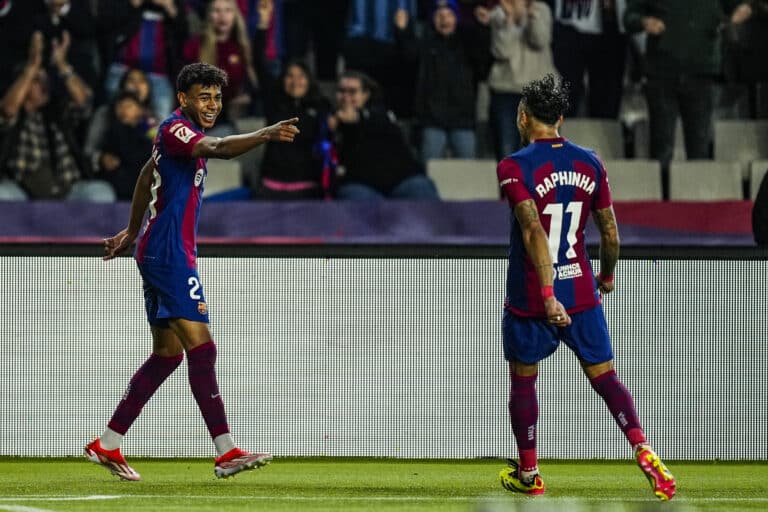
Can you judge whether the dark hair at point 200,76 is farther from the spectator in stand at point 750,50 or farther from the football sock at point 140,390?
the spectator in stand at point 750,50

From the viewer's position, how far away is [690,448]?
8.22m

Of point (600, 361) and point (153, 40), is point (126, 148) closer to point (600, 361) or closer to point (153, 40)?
point (153, 40)

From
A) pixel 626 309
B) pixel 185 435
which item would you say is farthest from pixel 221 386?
pixel 626 309

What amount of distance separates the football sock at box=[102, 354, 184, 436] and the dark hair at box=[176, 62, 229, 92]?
1253mm

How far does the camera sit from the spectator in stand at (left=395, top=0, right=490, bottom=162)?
12.4 metres

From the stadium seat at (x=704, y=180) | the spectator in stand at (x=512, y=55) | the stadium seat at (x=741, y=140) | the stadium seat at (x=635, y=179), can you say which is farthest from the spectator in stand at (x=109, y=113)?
the stadium seat at (x=741, y=140)

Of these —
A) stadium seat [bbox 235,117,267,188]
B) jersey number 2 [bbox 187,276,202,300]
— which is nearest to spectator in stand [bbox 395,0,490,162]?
stadium seat [bbox 235,117,267,188]

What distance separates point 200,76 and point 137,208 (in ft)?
2.32

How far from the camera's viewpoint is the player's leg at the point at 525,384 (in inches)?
247

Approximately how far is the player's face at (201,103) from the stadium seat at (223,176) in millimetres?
5522

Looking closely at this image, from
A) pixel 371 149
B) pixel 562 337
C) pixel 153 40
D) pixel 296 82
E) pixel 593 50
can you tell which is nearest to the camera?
pixel 562 337

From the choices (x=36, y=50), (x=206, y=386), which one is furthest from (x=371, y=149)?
(x=206, y=386)

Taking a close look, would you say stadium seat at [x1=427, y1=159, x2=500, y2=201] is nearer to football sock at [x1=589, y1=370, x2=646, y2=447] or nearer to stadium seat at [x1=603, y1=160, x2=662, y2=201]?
stadium seat at [x1=603, y1=160, x2=662, y2=201]

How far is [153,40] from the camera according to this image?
12602 millimetres
